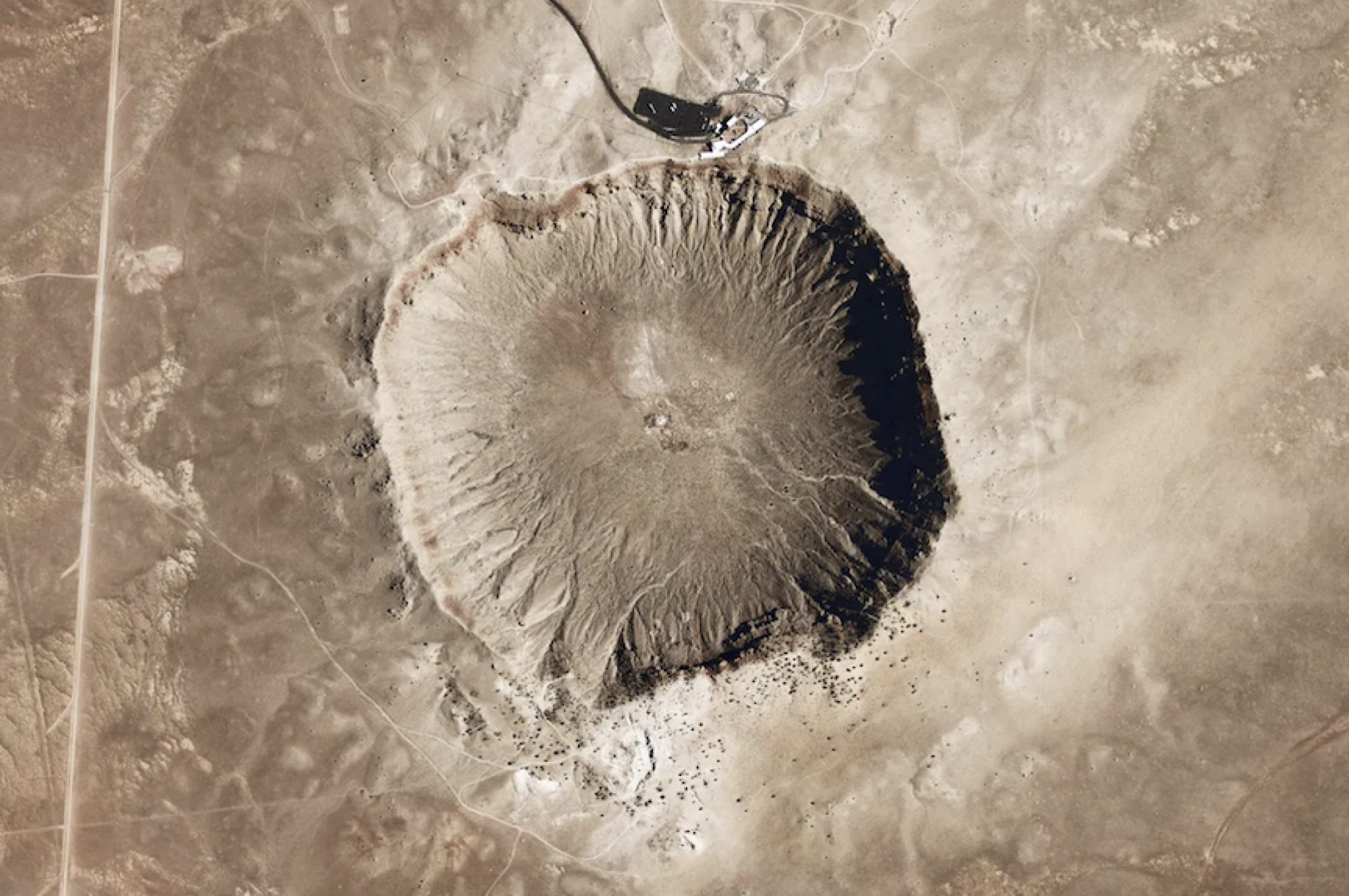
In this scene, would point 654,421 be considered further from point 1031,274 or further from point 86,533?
point 86,533

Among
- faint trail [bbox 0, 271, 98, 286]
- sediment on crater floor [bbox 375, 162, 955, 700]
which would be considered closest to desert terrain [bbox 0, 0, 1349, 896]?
sediment on crater floor [bbox 375, 162, 955, 700]

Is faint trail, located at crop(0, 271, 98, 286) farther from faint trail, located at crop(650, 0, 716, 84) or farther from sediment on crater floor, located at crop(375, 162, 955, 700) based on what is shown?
faint trail, located at crop(650, 0, 716, 84)

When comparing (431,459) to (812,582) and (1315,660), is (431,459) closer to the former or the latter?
(812,582)

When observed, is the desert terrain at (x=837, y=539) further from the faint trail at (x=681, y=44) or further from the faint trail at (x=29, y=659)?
the faint trail at (x=29, y=659)

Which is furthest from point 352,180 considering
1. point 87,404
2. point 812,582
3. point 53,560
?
point 812,582

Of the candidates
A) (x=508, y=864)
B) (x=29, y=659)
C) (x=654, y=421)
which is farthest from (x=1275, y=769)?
(x=29, y=659)

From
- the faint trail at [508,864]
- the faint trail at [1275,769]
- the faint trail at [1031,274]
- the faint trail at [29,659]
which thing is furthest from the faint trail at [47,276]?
the faint trail at [1275,769]
